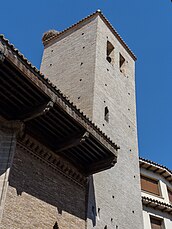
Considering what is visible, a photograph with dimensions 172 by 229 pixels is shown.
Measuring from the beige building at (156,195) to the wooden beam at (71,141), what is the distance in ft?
20.1

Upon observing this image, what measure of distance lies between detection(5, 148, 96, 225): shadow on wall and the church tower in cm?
41

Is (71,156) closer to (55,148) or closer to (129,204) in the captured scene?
(55,148)

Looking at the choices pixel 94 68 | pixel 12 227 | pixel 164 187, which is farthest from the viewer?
pixel 164 187

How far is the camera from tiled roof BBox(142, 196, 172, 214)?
1484 centimetres

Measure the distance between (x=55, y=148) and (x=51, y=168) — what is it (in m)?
0.52

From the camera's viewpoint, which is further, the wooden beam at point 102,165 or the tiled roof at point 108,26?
the tiled roof at point 108,26

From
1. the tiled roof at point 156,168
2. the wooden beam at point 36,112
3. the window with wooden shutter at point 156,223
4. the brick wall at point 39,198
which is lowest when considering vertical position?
the brick wall at point 39,198

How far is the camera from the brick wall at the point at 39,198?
26.8ft

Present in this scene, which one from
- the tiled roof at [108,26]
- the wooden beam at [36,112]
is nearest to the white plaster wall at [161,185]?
the tiled roof at [108,26]

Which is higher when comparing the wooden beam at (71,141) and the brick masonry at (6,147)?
the wooden beam at (71,141)

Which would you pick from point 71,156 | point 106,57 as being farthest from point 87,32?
point 71,156

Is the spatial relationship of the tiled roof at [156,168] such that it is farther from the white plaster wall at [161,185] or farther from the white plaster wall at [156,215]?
the white plaster wall at [156,215]

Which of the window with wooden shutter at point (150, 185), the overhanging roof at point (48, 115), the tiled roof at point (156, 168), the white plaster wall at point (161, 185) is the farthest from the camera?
the tiled roof at point (156, 168)

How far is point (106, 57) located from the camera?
51.0 feet
